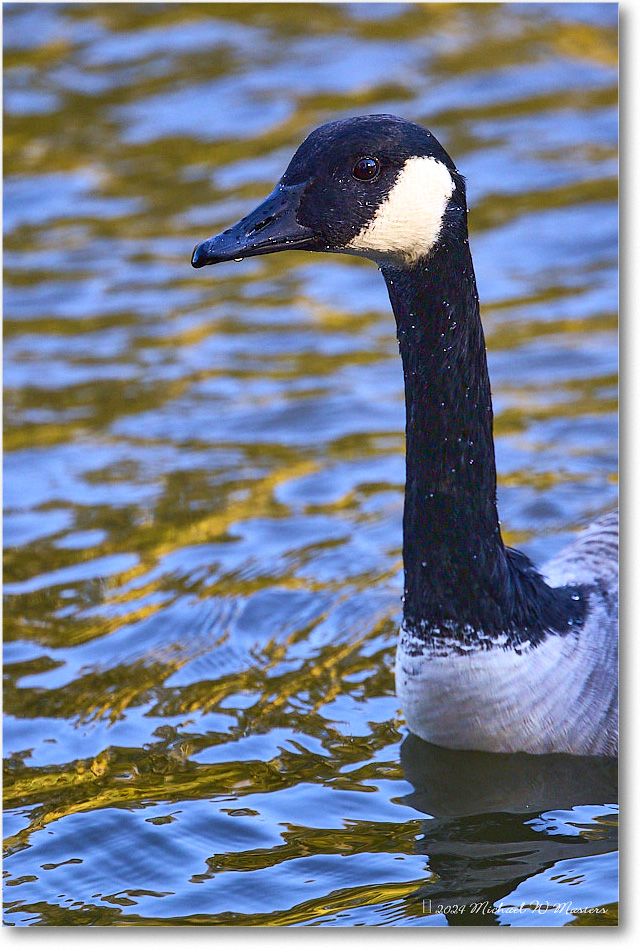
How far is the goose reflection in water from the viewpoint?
3869 millimetres

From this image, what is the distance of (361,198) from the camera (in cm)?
400

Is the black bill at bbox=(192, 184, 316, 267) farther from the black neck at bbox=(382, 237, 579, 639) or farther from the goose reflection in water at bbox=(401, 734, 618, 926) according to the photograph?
the goose reflection in water at bbox=(401, 734, 618, 926)

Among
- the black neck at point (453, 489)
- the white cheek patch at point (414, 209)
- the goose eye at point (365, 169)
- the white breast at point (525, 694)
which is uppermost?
the goose eye at point (365, 169)

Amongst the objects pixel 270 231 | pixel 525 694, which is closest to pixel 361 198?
pixel 270 231

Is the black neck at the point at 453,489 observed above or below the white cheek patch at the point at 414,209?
below

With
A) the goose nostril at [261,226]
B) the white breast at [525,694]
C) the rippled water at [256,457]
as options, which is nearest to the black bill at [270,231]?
the goose nostril at [261,226]

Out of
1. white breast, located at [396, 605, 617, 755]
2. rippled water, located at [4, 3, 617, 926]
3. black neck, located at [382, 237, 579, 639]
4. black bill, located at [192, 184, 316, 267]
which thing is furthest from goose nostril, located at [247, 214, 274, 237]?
rippled water, located at [4, 3, 617, 926]

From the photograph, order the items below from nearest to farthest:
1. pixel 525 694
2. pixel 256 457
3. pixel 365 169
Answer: pixel 365 169, pixel 525 694, pixel 256 457

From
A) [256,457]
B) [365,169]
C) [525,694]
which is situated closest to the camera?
[365,169]

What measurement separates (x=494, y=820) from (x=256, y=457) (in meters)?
2.88

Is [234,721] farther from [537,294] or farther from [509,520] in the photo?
[537,294]

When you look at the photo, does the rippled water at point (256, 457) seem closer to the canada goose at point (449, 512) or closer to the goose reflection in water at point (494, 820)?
the goose reflection in water at point (494, 820)

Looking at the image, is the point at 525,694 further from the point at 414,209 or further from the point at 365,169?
the point at 365,169

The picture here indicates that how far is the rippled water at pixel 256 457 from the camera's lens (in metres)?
4.12
